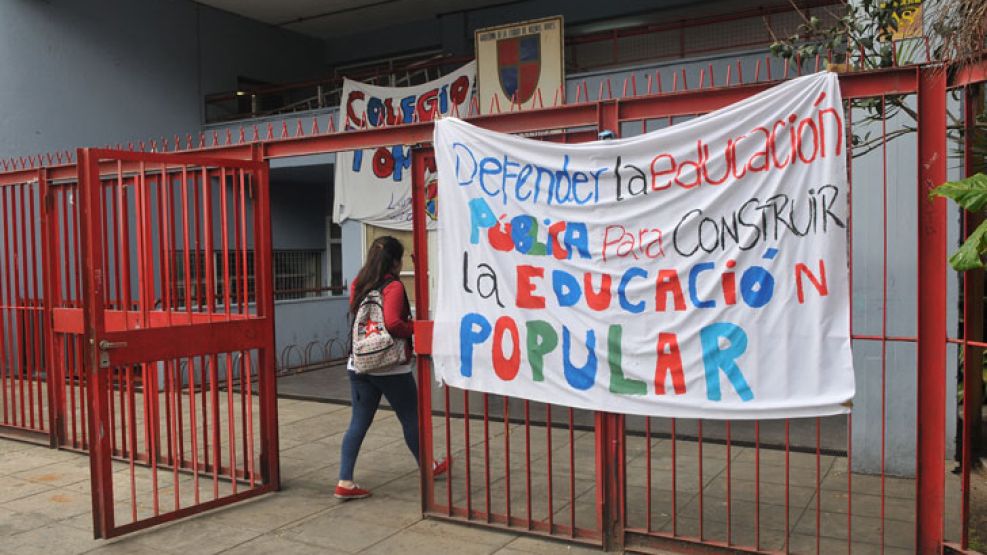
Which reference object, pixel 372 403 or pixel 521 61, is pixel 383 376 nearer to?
pixel 372 403

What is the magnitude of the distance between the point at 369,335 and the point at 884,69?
3.52 metres

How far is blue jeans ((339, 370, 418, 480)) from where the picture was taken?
18.3 feet

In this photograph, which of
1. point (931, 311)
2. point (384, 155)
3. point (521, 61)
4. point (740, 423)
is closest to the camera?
point (931, 311)

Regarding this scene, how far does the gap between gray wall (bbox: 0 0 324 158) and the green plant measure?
12.4m

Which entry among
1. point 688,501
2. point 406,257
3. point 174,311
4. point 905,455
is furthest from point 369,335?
point 406,257

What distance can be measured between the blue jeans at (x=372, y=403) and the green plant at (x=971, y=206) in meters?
3.54

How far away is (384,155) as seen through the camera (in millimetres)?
11523

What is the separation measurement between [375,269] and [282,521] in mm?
1817

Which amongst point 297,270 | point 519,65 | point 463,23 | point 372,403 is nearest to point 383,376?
point 372,403

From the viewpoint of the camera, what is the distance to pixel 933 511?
3969mm

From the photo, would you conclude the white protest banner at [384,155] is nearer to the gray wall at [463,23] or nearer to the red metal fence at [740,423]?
the gray wall at [463,23]

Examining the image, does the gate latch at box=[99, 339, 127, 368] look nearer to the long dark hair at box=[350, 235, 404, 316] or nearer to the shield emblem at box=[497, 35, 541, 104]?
the long dark hair at box=[350, 235, 404, 316]

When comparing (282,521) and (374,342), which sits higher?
(374,342)

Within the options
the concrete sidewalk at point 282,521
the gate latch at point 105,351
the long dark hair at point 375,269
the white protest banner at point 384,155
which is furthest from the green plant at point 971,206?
the white protest banner at point 384,155
